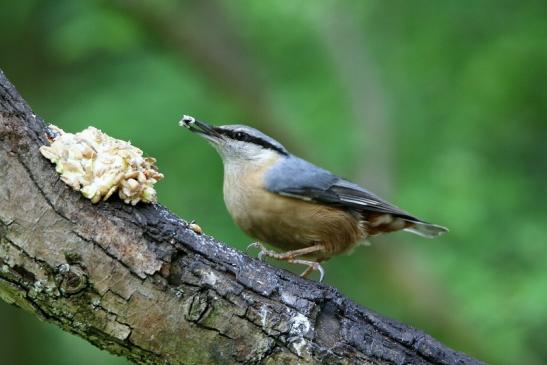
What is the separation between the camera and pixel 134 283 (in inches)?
99.2

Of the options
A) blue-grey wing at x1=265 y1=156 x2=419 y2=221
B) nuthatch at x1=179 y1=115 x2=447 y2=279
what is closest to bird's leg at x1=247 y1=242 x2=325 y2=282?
nuthatch at x1=179 y1=115 x2=447 y2=279

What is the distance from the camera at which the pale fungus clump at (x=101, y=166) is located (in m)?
2.55

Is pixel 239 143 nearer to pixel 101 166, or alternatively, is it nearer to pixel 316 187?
pixel 316 187

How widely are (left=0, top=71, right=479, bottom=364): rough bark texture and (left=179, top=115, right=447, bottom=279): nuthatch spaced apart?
39.7 inches

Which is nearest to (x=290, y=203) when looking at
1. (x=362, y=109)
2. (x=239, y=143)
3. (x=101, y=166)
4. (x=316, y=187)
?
(x=316, y=187)

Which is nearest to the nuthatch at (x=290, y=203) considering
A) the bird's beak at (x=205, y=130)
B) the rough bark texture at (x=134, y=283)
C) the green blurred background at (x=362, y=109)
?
the bird's beak at (x=205, y=130)

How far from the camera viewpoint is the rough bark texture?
245 cm

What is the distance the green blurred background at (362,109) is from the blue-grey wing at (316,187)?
7.02 ft

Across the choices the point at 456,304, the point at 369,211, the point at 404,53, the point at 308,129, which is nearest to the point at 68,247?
the point at 369,211

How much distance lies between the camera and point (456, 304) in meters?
6.71

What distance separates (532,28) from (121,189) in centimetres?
530

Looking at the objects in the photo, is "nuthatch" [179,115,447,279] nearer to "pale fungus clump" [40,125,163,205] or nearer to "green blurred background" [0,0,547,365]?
"pale fungus clump" [40,125,163,205]

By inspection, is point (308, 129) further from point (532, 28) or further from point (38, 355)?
point (38, 355)

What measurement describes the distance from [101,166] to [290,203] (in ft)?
5.28
